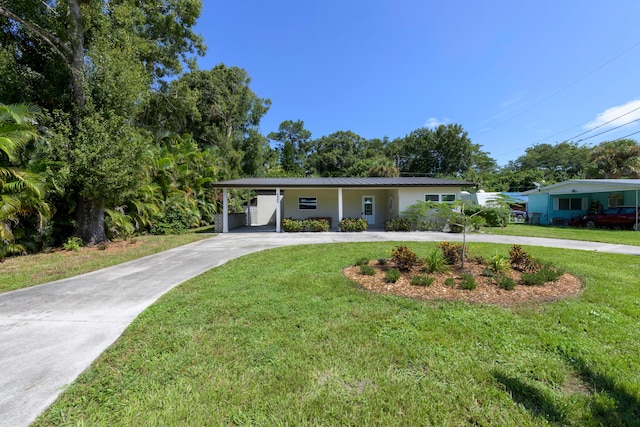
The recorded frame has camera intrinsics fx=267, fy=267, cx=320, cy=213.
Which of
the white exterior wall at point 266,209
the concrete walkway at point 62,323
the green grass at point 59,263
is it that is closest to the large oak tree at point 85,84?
the green grass at point 59,263

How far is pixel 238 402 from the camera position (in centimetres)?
221

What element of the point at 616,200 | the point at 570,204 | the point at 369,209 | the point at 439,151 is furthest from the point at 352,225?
the point at 439,151

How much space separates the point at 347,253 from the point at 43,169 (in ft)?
32.0

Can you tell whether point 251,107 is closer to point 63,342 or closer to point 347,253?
point 347,253

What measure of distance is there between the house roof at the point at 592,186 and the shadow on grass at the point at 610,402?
18.4 m

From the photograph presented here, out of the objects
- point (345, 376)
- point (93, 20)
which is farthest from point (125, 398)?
point (93, 20)

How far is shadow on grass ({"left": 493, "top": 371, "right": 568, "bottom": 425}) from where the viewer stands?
81.4 inches

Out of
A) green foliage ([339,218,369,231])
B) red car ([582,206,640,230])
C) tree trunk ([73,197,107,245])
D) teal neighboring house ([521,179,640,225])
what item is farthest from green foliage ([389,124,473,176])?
tree trunk ([73,197,107,245])

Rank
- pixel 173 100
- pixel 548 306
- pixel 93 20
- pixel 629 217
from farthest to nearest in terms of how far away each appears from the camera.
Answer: pixel 173 100 < pixel 629 217 < pixel 93 20 < pixel 548 306

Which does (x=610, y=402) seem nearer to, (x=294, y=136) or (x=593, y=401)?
(x=593, y=401)

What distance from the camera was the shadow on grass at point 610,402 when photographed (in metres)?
2.03

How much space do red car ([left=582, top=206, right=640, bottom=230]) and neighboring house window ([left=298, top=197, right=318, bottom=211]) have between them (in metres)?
17.9

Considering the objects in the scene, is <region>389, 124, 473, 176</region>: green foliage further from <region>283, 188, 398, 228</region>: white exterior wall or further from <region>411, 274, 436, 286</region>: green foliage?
<region>411, 274, 436, 286</region>: green foliage

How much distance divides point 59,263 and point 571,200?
29435 mm
